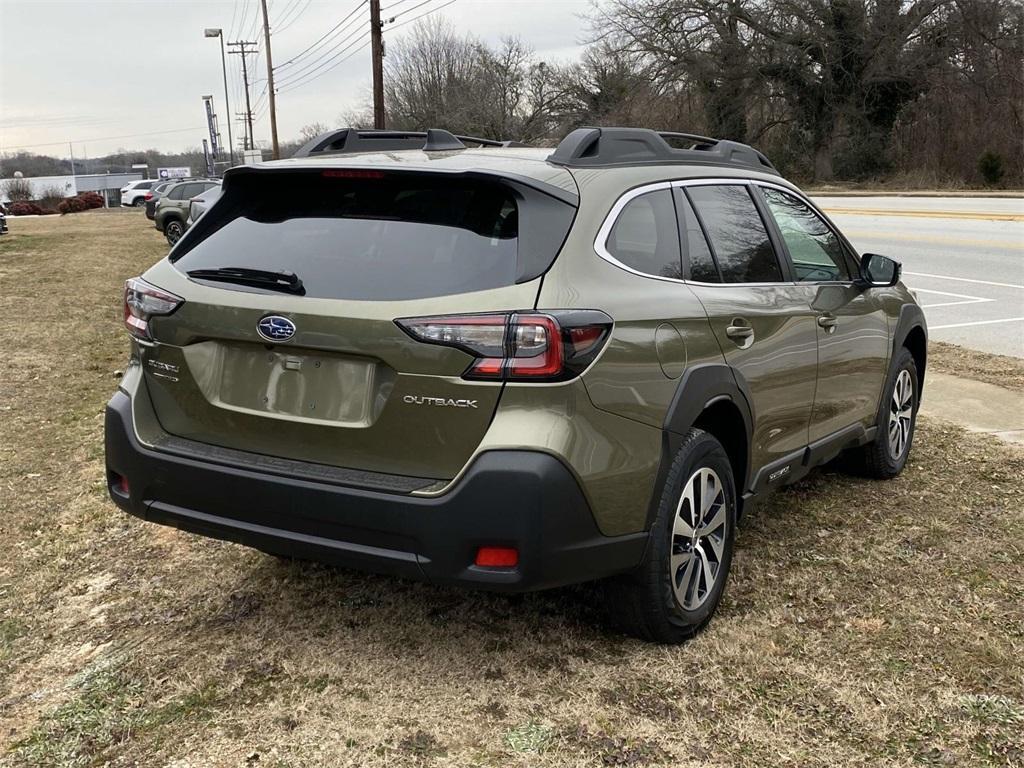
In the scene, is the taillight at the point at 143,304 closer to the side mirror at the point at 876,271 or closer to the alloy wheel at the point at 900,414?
the side mirror at the point at 876,271

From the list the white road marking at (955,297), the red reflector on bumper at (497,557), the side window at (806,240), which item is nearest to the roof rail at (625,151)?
the side window at (806,240)

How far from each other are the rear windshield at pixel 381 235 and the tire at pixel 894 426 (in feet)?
9.38

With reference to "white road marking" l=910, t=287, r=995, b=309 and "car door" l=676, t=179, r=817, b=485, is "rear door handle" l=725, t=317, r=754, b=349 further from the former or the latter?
"white road marking" l=910, t=287, r=995, b=309

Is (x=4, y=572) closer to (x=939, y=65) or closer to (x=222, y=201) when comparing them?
(x=222, y=201)

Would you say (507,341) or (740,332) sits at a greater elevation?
(507,341)

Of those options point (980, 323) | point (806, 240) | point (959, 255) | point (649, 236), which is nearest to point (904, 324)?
point (806, 240)

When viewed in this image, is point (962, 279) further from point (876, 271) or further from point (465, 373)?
point (465, 373)

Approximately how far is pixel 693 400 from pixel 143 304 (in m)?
1.95

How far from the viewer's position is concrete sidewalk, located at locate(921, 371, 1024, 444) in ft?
21.3

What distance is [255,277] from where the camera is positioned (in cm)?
324

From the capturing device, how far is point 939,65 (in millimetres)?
37875

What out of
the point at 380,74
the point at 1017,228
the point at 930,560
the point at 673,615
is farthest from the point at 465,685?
the point at 380,74

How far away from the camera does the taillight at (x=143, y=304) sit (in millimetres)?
3348

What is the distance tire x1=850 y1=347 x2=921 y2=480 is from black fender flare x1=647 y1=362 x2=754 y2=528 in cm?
186
